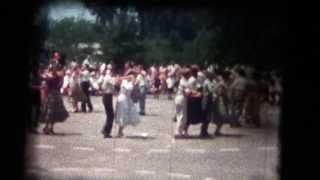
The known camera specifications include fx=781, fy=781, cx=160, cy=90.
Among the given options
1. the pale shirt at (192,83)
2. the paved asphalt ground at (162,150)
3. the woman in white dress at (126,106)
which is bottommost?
the paved asphalt ground at (162,150)

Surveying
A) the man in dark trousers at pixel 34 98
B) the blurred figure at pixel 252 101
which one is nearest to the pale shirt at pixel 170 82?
the blurred figure at pixel 252 101

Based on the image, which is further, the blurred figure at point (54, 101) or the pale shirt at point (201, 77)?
the blurred figure at point (54, 101)

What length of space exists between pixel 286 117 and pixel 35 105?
144 centimetres

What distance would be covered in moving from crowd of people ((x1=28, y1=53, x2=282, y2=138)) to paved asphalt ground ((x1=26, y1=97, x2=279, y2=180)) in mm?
42

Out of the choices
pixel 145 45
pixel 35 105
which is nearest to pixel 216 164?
pixel 145 45

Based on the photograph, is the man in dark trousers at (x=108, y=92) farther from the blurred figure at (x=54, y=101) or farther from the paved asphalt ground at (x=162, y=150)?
the blurred figure at (x=54, y=101)

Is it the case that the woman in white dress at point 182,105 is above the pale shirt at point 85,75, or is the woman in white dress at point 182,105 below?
below

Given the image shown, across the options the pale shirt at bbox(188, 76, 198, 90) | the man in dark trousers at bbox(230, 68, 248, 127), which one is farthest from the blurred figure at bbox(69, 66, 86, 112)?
the man in dark trousers at bbox(230, 68, 248, 127)

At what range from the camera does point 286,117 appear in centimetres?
434

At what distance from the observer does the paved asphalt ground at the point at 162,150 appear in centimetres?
442

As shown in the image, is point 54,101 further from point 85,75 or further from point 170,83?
point 170,83

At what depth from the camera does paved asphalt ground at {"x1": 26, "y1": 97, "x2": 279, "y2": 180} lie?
442cm

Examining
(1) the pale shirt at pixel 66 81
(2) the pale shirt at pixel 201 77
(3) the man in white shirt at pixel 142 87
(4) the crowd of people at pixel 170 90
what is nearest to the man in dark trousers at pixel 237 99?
(4) the crowd of people at pixel 170 90

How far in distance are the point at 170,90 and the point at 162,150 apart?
0.35m
